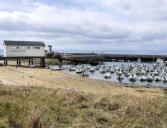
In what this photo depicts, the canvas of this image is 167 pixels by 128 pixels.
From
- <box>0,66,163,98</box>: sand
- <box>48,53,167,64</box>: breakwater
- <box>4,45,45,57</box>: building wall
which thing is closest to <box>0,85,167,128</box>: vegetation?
<box>0,66,163,98</box>: sand

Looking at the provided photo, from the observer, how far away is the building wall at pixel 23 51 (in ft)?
150

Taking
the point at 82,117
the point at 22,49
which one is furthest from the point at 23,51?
the point at 82,117

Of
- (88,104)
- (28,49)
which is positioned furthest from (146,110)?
(28,49)

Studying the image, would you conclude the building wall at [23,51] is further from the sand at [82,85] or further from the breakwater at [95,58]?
the breakwater at [95,58]

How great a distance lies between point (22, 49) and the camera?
4703cm

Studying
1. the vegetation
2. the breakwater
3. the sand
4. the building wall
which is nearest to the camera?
the vegetation

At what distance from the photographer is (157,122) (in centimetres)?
→ 685

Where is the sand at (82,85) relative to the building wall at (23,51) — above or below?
below

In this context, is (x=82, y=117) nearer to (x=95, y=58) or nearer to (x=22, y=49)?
(x=22, y=49)

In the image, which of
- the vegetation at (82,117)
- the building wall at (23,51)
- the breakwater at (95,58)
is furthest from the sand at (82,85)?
the breakwater at (95,58)

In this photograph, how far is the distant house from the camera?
45.7m

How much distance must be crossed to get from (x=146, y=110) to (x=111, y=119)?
1.94m

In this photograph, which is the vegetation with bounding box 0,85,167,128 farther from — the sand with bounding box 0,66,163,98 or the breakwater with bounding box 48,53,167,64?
the breakwater with bounding box 48,53,167,64

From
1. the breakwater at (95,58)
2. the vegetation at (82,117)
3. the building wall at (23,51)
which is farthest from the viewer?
the breakwater at (95,58)
